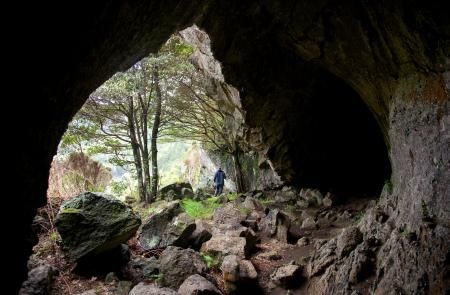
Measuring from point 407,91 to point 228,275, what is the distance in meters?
4.55

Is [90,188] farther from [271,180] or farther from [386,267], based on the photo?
[386,267]

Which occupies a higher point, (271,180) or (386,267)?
(271,180)

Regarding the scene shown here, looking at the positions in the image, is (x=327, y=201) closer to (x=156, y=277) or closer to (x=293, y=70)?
(x=293, y=70)

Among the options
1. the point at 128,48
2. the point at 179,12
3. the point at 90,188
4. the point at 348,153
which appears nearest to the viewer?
the point at 128,48

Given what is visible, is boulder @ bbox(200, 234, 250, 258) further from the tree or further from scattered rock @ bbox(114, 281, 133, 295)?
the tree

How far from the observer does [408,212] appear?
196 inches

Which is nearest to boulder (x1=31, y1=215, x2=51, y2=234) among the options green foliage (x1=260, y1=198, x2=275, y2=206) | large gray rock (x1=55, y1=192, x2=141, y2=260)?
large gray rock (x1=55, y1=192, x2=141, y2=260)

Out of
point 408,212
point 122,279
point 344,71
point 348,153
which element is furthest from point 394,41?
point 348,153

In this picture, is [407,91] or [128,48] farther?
A: [407,91]

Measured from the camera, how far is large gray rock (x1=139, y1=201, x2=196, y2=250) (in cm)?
727

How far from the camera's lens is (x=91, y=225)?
596cm

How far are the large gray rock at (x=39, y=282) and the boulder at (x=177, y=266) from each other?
1.91 m

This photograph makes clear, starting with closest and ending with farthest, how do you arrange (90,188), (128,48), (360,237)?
(128,48), (360,237), (90,188)

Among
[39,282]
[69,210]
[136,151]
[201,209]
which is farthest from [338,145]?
[39,282]
